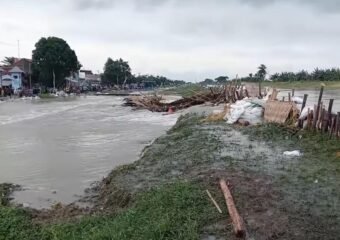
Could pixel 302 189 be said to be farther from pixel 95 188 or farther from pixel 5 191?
pixel 5 191

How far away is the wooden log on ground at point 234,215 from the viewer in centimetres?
666

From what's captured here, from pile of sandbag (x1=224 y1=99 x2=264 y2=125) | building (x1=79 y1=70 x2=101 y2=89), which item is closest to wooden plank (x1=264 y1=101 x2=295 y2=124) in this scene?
pile of sandbag (x1=224 y1=99 x2=264 y2=125)

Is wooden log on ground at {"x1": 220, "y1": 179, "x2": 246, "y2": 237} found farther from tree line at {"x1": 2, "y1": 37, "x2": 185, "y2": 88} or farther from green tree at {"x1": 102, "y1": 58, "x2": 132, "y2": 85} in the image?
green tree at {"x1": 102, "y1": 58, "x2": 132, "y2": 85}

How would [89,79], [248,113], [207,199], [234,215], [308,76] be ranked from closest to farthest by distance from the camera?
[234,215], [207,199], [248,113], [308,76], [89,79]

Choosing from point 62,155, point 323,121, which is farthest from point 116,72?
point 323,121

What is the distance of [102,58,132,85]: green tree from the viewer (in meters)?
135

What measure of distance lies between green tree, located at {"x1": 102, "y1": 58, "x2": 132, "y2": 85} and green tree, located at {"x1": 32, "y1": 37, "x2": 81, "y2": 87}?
37821 millimetres

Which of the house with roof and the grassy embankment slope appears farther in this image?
the house with roof

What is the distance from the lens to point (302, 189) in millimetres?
9203

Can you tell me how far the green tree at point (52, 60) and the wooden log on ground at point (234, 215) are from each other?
86.4 metres

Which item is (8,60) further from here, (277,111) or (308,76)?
(277,111)

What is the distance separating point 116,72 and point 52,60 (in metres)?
45.5

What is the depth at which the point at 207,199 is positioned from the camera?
824 cm

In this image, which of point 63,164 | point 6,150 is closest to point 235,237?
point 63,164
